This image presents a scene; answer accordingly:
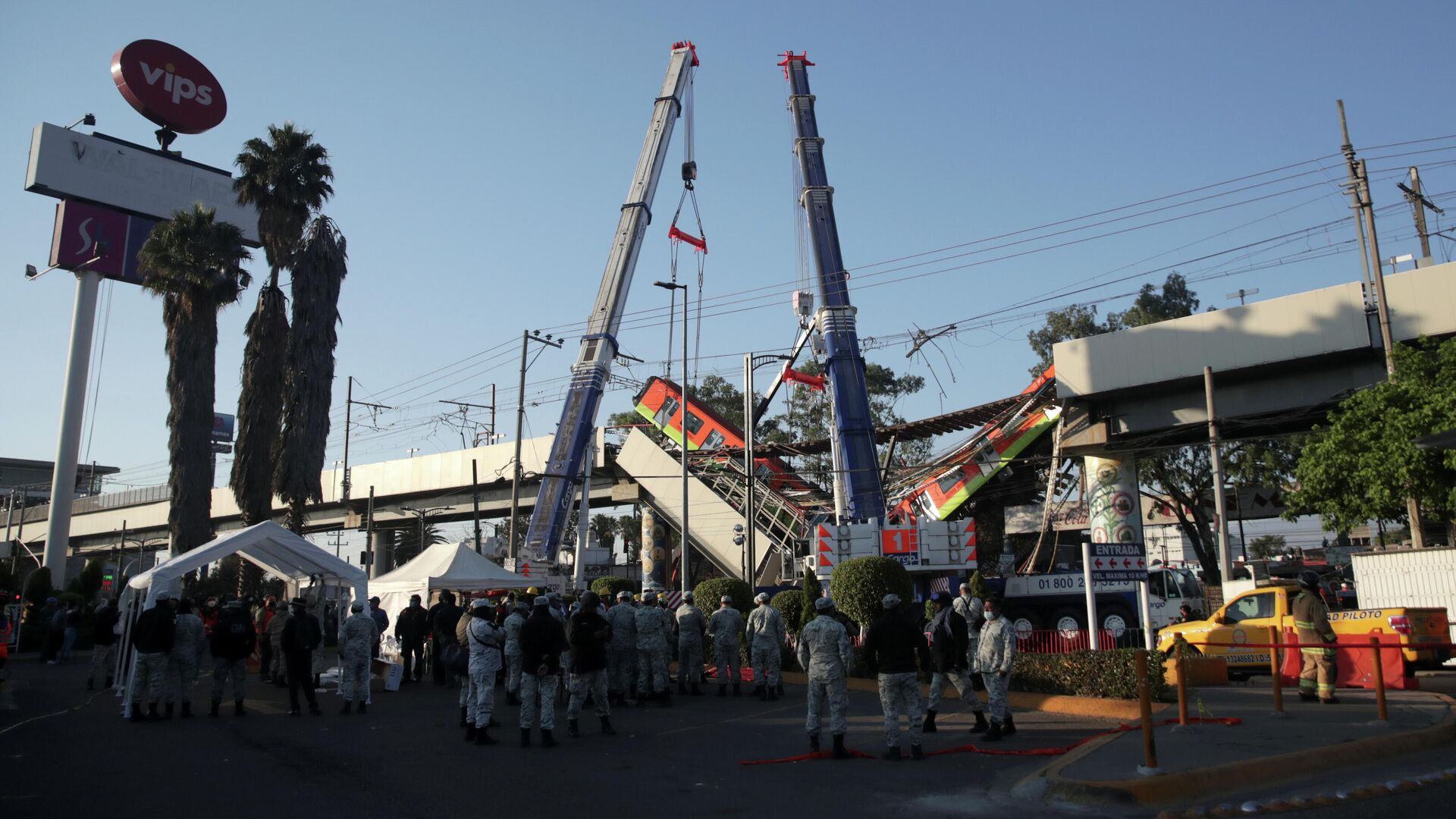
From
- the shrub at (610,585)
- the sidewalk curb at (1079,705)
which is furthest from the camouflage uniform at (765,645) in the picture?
the shrub at (610,585)

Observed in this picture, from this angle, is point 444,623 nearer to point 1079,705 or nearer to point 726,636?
point 726,636

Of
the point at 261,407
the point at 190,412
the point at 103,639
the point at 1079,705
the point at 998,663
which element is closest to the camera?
the point at 998,663

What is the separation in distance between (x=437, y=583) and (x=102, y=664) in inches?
247

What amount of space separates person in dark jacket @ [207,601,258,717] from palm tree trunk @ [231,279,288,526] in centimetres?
1583

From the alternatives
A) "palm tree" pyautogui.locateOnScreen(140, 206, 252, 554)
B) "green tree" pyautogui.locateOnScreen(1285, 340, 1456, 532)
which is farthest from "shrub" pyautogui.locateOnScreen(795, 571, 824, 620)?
"palm tree" pyautogui.locateOnScreen(140, 206, 252, 554)

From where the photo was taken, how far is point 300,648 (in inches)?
548

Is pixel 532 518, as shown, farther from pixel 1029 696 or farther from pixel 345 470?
Answer: pixel 1029 696

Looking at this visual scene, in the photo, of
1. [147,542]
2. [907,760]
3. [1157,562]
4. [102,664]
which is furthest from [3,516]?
[907,760]

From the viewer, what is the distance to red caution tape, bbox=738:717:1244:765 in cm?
974

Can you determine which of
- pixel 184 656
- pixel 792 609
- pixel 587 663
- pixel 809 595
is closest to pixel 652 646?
pixel 587 663

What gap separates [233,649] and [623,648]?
216 inches

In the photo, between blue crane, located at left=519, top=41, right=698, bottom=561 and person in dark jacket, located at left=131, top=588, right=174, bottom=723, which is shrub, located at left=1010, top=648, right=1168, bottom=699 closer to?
person in dark jacket, located at left=131, top=588, right=174, bottom=723

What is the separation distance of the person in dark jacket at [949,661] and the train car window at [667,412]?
1249 inches

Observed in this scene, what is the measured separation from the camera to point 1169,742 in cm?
936
